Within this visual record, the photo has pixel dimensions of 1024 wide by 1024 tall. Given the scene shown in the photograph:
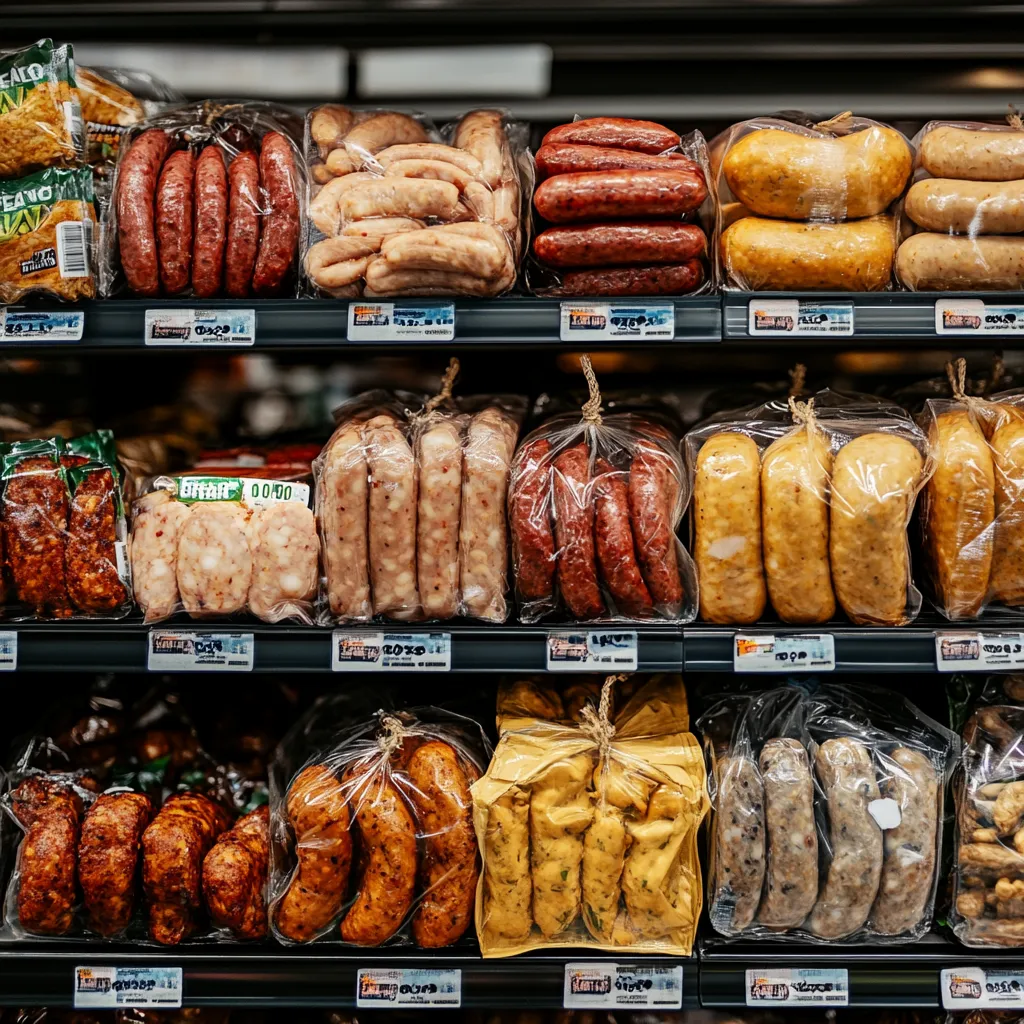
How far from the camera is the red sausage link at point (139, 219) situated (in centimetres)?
158

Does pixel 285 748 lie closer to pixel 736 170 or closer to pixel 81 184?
pixel 81 184

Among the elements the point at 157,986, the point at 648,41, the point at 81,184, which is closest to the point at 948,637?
the point at 648,41

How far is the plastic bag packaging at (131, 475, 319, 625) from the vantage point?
63.6 inches

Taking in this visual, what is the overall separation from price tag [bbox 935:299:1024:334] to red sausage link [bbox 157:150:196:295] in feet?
4.21

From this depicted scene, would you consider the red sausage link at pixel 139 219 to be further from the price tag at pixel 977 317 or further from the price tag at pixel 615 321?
the price tag at pixel 977 317

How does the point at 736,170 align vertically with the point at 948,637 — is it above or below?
above

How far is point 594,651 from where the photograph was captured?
1.58 m

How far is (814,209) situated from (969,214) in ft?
0.83

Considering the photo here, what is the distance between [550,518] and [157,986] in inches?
42.8

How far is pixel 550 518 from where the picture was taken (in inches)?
62.8

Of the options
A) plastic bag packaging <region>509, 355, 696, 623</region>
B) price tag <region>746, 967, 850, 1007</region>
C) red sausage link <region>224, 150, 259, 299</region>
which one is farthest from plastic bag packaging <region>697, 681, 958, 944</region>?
red sausage link <region>224, 150, 259, 299</region>

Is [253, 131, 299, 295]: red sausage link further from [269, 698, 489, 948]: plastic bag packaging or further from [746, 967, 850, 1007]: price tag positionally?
[746, 967, 850, 1007]: price tag

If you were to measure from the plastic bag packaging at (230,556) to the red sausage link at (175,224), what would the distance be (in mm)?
386

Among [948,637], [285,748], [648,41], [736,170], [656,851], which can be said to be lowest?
[656,851]
